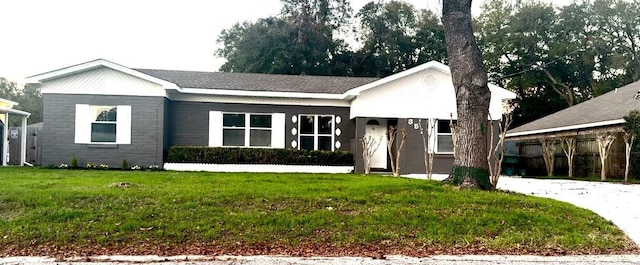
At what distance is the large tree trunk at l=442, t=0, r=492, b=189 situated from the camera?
9.26 m

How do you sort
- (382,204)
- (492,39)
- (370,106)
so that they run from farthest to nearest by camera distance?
1. (492,39)
2. (370,106)
3. (382,204)

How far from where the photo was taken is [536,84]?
3409 centimetres

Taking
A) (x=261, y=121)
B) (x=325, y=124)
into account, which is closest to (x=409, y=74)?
(x=325, y=124)

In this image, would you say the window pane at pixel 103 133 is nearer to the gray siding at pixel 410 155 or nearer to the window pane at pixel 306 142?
the window pane at pixel 306 142

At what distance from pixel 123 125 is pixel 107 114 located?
678 mm

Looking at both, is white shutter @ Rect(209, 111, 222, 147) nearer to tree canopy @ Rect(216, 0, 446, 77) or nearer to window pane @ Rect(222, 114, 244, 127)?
window pane @ Rect(222, 114, 244, 127)

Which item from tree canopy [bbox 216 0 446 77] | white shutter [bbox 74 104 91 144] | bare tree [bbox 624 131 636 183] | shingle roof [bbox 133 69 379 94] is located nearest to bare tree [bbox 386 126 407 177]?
shingle roof [bbox 133 69 379 94]

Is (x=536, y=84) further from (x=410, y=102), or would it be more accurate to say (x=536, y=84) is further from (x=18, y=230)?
(x=18, y=230)

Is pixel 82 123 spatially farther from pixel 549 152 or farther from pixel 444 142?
pixel 549 152

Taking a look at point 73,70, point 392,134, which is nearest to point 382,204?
point 392,134

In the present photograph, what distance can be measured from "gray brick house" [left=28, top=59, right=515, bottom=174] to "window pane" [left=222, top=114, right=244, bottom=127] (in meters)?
0.04

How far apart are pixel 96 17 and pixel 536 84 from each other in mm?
28303

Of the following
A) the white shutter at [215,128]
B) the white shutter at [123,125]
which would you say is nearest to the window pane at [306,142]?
the white shutter at [215,128]

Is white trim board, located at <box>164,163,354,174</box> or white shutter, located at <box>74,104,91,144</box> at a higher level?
white shutter, located at <box>74,104,91,144</box>
